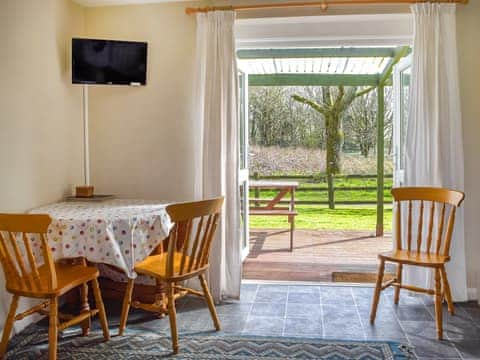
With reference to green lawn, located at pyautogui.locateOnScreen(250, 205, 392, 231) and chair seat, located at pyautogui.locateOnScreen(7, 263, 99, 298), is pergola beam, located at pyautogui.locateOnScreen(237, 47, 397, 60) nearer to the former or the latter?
green lawn, located at pyautogui.locateOnScreen(250, 205, 392, 231)

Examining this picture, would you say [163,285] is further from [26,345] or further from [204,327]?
[26,345]

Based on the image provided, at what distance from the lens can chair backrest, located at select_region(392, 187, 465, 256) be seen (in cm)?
302

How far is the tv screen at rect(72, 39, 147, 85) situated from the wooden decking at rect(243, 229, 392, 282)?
2001mm

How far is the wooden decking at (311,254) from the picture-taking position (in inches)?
172

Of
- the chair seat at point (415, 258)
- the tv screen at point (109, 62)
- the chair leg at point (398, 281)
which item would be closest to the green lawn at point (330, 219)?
the chair leg at point (398, 281)

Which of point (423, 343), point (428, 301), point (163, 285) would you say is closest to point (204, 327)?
point (163, 285)

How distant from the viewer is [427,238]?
3219 millimetres

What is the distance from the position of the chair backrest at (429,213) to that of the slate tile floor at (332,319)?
444 mm

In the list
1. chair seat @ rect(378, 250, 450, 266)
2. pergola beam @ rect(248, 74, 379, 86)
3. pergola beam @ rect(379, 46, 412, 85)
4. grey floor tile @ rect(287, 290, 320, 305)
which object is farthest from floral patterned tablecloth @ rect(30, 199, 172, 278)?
pergola beam @ rect(248, 74, 379, 86)

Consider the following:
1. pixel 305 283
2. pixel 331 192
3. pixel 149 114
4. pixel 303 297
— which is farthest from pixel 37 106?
pixel 331 192

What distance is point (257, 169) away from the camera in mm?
8438

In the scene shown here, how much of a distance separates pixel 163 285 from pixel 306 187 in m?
5.76

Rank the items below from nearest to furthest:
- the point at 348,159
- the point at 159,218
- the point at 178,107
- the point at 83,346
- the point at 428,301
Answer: the point at 83,346
the point at 159,218
the point at 428,301
the point at 178,107
the point at 348,159

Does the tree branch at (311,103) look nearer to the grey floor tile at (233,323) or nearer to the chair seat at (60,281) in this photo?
the grey floor tile at (233,323)
